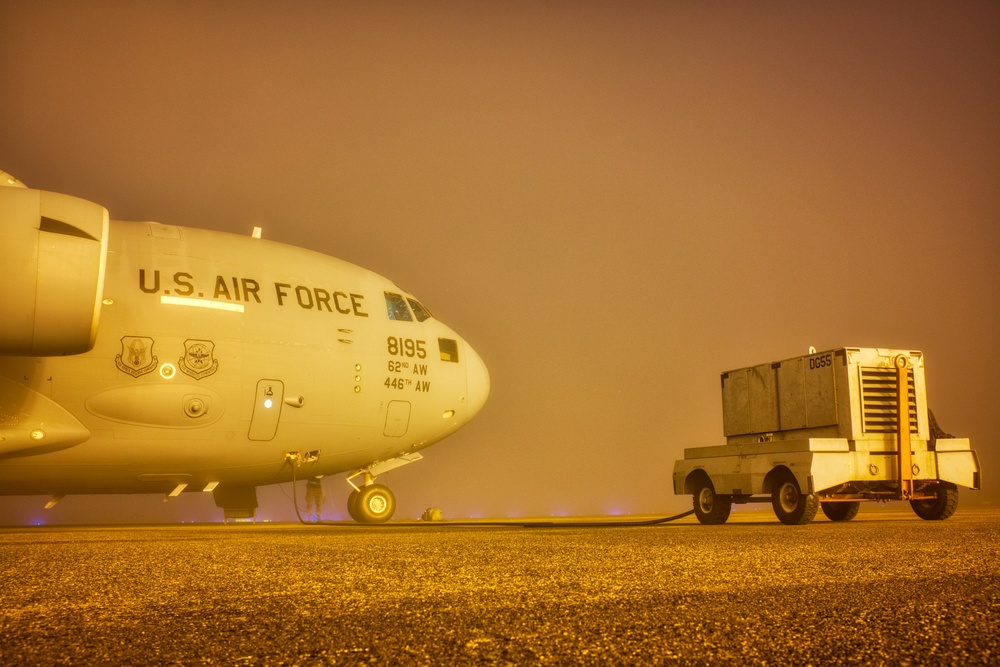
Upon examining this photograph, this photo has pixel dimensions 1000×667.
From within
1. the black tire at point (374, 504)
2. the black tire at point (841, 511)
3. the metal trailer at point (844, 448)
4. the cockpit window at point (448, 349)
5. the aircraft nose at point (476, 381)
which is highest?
the cockpit window at point (448, 349)

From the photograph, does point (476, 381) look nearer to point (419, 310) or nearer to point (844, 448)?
point (419, 310)

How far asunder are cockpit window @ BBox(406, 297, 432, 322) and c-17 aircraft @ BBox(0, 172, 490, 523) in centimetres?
4

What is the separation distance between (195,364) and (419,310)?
461cm

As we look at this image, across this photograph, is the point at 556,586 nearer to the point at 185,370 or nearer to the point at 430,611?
the point at 430,611

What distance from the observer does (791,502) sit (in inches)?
443

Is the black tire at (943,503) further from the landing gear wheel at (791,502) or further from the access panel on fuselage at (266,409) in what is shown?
the access panel on fuselage at (266,409)

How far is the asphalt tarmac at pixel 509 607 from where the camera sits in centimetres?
228

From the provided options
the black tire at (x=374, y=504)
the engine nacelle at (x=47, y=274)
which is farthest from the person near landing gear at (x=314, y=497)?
the engine nacelle at (x=47, y=274)

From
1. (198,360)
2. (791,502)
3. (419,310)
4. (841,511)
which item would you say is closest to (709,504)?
(791,502)

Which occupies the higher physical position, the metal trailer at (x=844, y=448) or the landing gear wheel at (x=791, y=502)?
the metal trailer at (x=844, y=448)

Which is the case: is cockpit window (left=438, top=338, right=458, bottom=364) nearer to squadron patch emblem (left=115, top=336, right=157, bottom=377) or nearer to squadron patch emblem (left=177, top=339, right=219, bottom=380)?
squadron patch emblem (left=177, top=339, right=219, bottom=380)

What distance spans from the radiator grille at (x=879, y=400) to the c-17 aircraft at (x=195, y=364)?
7.11 m

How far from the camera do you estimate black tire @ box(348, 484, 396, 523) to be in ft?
45.6

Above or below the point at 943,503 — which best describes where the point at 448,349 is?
above
